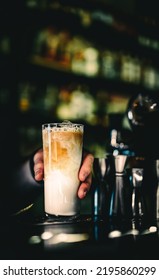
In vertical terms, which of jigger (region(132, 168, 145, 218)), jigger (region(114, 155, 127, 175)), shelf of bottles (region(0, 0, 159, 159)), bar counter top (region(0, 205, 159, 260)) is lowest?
bar counter top (region(0, 205, 159, 260))

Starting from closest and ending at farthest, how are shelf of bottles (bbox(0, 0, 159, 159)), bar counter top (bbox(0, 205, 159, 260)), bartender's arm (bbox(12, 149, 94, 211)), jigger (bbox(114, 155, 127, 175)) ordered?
bar counter top (bbox(0, 205, 159, 260)) < jigger (bbox(114, 155, 127, 175)) < bartender's arm (bbox(12, 149, 94, 211)) < shelf of bottles (bbox(0, 0, 159, 159))

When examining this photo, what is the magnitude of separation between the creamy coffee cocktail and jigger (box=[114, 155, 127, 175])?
0.14 meters

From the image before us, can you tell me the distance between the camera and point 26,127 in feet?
9.90

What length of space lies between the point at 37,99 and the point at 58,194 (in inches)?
77.5

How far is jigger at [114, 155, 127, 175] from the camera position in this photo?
1313 millimetres

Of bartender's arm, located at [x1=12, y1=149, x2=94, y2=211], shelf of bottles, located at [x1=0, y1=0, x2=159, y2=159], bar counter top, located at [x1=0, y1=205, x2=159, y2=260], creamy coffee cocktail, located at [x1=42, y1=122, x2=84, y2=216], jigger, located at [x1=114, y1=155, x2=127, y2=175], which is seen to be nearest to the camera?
bar counter top, located at [x1=0, y1=205, x2=159, y2=260]

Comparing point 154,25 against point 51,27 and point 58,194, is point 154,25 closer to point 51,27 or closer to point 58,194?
point 51,27

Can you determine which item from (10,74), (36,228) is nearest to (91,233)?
(36,228)

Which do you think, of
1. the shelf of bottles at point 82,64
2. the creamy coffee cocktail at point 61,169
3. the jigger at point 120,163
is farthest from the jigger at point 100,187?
the shelf of bottles at point 82,64

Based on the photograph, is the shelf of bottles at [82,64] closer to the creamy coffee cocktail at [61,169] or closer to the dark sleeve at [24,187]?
the dark sleeve at [24,187]

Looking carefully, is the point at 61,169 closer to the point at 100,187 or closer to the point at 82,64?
the point at 100,187

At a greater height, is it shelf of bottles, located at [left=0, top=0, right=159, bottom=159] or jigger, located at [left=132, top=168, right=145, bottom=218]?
shelf of bottles, located at [left=0, top=0, right=159, bottom=159]

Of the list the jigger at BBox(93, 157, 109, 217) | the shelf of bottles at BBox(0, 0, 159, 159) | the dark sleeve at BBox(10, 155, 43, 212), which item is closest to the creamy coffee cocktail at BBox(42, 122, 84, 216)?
the jigger at BBox(93, 157, 109, 217)

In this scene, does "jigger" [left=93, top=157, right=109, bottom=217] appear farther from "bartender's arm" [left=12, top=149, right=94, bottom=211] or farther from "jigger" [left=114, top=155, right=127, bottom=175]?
"bartender's arm" [left=12, top=149, right=94, bottom=211]
